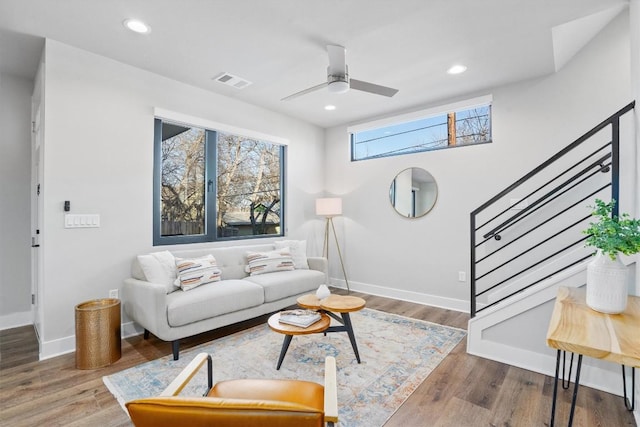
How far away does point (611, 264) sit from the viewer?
151 cm

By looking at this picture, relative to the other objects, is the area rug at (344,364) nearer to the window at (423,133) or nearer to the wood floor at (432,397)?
the wood floor at (432,397)

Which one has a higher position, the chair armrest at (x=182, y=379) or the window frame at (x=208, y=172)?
the window frame at (x=208, y=172)

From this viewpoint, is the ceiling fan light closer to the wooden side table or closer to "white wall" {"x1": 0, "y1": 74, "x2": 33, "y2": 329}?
the wooden side table

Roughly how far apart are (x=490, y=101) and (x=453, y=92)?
1.45 ft

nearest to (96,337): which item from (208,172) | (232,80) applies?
(208,172)

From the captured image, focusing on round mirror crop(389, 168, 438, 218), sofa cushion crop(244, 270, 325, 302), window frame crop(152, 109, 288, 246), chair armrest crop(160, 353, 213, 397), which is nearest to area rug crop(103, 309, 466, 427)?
sofa cushion crop(244, 270, 325, 302)

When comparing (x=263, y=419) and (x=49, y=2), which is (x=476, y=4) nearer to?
(x=263, y=419)

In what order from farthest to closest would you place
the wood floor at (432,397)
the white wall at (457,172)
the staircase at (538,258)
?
the white wall at (457,172) → the staircase at (538,258) → the wood floor at (432,397)

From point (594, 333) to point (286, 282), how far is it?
268 centimetres

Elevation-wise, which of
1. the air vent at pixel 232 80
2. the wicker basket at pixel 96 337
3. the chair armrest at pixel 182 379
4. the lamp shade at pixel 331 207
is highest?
the air vent at pixel 232 80

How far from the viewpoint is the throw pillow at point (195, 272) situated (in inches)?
116

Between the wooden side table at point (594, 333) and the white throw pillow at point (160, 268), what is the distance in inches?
114

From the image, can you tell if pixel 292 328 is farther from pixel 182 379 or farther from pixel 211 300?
pixel 182 379

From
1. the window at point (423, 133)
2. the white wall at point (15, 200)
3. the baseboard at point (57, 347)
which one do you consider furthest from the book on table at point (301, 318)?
the white wall at point (15, 200)
